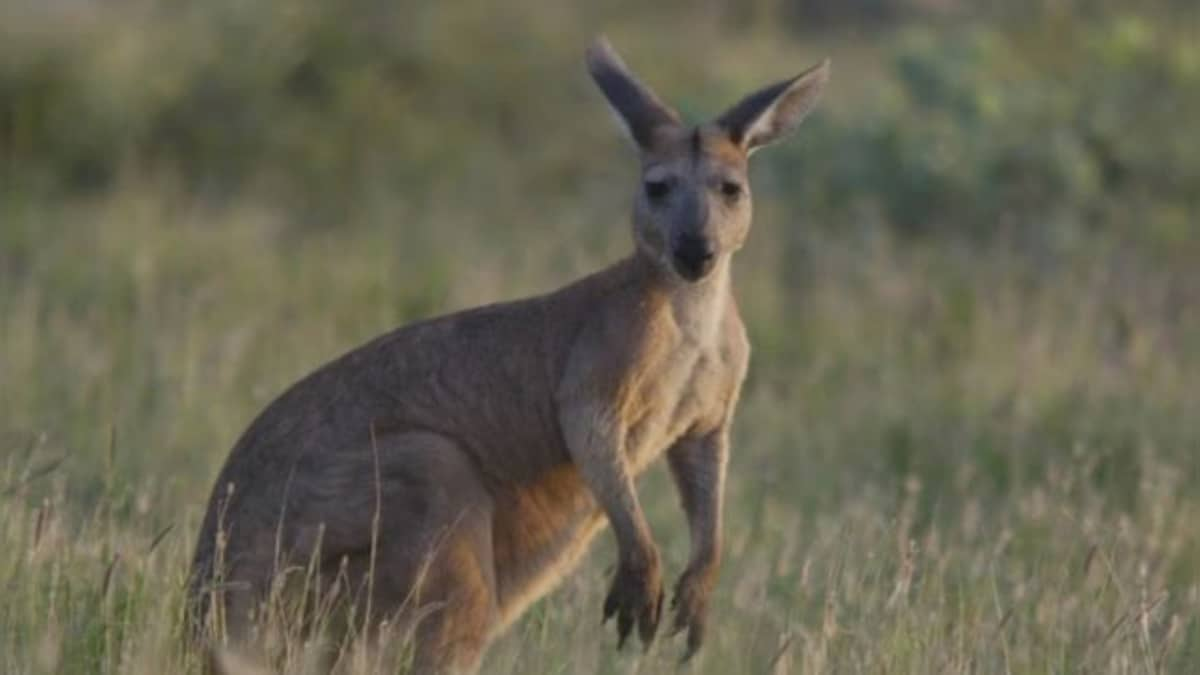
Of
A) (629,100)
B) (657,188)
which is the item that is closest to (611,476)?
(657,188)

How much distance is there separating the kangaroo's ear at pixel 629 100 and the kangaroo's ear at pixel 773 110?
15cm

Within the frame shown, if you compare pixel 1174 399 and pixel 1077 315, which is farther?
pixel 1077 315

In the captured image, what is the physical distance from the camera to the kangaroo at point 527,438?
6480 millimetres

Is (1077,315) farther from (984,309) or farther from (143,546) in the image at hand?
(143,546)

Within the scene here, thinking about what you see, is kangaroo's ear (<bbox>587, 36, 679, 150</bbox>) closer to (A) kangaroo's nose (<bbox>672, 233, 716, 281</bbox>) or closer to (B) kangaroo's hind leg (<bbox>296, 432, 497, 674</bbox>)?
(A) kangaroo's nose (<bbox>672, 233, 716, 281</bbox>)

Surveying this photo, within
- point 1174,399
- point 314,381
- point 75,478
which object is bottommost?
Answer: point 1174,399

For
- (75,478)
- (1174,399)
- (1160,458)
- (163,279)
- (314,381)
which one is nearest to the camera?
(314,381)

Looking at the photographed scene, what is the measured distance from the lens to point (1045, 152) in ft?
48.9

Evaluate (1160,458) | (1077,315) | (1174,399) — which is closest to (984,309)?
(1077,315)

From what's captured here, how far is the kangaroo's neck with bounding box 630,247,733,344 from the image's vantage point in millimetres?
6890

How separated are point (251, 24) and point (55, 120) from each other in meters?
1.65

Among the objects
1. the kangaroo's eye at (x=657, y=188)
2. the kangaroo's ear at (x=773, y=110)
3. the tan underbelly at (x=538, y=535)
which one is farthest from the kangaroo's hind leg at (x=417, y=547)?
the kangaroo's ear at (x=773, y=110)

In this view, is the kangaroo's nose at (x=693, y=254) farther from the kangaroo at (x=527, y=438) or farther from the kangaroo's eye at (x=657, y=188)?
the kangaroo's eye at (x=657, y=188)

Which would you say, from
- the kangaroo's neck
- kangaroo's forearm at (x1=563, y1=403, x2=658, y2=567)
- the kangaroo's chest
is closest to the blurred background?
kangaroo's forearm at (x1=563, y1=403, x2=658, y2=567)
